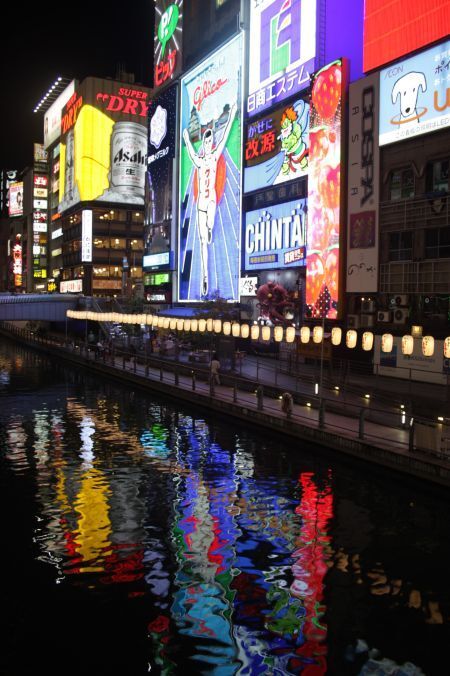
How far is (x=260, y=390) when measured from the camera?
99.8 feet

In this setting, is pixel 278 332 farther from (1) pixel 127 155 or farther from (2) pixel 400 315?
(1) pixel 127 155

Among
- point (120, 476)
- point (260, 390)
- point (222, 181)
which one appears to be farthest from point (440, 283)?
point (222, 181)

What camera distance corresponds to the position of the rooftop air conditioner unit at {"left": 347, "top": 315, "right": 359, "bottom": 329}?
4416 cm

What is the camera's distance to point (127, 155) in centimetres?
13200

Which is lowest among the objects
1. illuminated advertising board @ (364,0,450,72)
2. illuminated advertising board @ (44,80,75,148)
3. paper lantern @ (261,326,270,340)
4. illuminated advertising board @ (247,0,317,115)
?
paper lantern @ (261,326,270,340)

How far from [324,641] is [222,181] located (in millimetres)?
63725

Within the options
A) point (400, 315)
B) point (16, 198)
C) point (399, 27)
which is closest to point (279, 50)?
point (399, 27)

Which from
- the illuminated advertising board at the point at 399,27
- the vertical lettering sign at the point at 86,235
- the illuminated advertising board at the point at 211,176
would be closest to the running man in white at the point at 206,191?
the illuminated advertising board at the point at 211,176

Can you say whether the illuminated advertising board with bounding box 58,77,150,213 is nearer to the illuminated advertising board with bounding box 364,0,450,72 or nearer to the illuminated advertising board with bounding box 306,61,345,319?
the illuminated advertising board with bounding box 306,61,345,319

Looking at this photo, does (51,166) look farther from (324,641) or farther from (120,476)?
(324,641)

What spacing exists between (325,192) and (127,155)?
303 ft

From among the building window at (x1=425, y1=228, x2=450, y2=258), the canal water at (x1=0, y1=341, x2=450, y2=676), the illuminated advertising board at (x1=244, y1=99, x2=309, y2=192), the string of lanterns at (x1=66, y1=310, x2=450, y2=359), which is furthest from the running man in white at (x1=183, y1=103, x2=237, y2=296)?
the canal water at (x1=0, y1=341, x2=450, y2=676)

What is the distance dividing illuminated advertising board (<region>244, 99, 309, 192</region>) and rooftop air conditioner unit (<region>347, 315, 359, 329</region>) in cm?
1653

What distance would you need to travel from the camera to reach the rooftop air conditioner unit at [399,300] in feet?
131
